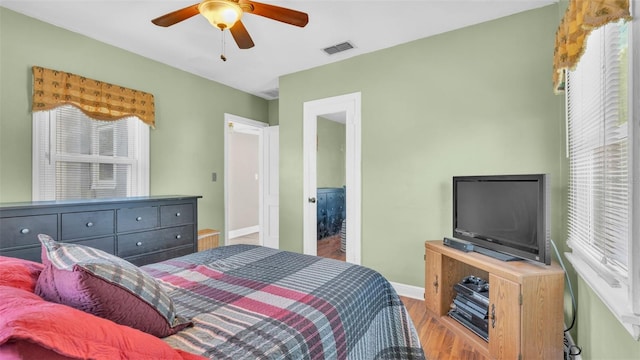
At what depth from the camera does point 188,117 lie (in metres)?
3.73

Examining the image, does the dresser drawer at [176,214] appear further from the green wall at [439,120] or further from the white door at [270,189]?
the green wall at [439,120]

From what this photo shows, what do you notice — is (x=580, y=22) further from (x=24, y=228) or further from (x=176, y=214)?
(x=24, y=228)

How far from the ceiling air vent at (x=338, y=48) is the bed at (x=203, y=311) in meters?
2.27

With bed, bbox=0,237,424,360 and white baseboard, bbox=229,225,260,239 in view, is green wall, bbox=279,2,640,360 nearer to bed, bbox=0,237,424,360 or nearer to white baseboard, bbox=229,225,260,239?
bed, bbox=0,237,424,360

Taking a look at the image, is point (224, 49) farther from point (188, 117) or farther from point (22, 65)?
point (22, 65)

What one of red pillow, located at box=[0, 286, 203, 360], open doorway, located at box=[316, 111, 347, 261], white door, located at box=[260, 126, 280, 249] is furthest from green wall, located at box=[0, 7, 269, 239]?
red pillow, located at box=[0, 286, 203, 360]

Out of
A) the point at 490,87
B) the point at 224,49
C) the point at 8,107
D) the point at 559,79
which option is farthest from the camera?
the point at 224,49

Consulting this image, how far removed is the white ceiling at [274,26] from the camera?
2.34 meters

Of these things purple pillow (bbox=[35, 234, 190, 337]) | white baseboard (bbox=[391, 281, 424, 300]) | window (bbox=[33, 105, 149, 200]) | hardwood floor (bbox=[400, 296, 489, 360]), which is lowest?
hardwood floor (bbox=[400, 296, 489, 360])

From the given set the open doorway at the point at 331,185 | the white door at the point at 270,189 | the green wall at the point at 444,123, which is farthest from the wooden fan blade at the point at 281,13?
the white door at the point at 270,189

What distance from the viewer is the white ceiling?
234 centimetres

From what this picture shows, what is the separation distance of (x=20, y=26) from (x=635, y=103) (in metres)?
3.92

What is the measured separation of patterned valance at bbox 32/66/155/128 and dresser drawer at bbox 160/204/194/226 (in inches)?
41.9

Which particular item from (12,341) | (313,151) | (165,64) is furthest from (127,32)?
(12,341)
